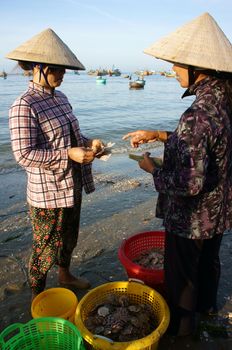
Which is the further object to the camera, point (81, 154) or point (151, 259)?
point (151, 259)

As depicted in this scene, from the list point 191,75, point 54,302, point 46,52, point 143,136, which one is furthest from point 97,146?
point 54,302

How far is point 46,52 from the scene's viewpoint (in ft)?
9.19

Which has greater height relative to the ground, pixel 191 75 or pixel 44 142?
pixel 191 75

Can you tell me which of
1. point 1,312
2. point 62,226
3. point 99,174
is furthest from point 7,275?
point 99,174

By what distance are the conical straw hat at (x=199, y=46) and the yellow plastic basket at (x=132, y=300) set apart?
1955 mm

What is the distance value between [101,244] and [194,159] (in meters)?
3.06

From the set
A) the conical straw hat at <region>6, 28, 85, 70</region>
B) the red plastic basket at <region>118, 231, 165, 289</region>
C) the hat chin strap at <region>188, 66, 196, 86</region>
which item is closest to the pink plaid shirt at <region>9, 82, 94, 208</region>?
the conical straw hat at <region>6, 28, 85, 70</region>

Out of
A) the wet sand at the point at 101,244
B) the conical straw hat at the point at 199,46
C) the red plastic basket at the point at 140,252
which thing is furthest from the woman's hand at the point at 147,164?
the wet sand at the point at 101,244

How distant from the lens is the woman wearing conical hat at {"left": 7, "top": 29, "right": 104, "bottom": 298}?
273 centimetres

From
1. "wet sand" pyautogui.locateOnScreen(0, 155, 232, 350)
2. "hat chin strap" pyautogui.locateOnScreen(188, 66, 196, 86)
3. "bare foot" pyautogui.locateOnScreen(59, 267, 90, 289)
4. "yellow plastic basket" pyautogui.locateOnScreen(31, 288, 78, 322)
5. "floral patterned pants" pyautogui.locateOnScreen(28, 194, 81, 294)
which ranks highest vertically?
"hat chin strap" pyautogui.locateOnScreen(188, 66, 196, 86)

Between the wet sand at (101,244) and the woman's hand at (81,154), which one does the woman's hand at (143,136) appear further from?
the wet sand at (101,244)

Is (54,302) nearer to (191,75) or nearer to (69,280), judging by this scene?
(69,280)

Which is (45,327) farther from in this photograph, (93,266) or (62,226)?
(93,266)

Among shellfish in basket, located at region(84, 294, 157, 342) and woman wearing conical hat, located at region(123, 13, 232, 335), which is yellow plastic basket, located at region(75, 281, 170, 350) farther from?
woman wearing conical hat, located at region(123, 13, 232, 335)
